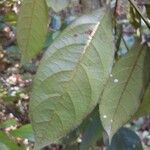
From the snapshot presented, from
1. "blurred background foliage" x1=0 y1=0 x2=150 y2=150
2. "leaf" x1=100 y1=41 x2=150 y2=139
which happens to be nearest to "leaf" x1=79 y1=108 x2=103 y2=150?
"blurred background foliage" x1=0 y1=0 x2=150 y2=150

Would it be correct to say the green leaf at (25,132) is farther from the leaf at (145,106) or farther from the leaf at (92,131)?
the leaf at (145,106)

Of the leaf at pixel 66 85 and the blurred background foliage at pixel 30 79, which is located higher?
the leaf at pixel 66 85

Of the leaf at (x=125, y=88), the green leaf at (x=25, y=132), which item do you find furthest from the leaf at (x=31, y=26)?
the green leaf at (x=25, y=132)

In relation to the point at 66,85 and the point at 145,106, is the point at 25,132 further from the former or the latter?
the point at 66,85

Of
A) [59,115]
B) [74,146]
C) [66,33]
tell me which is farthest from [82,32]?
[74,146]

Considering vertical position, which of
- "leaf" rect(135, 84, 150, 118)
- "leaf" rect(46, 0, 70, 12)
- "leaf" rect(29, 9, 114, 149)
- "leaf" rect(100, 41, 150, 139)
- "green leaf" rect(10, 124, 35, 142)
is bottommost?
"green leaf" rect(10, 124, 35, 142)

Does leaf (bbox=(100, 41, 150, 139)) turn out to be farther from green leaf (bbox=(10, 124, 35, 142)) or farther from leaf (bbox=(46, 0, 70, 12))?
green leaf (bbox=(10, 124, 35, 142))

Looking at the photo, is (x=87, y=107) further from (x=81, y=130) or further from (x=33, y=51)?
(x=81, y=130)
